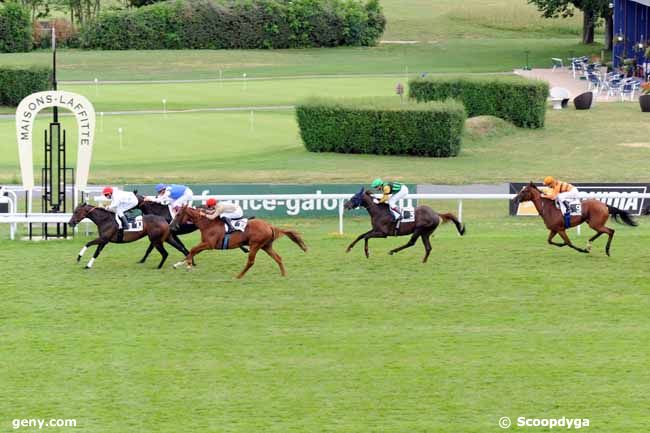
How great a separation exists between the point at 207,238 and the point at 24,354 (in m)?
3.82

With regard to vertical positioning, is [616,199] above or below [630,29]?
below

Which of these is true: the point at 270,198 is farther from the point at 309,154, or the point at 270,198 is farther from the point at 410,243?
the point at 309,154

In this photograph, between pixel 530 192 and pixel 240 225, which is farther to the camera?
pixel 530 192

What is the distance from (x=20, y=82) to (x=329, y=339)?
1123 inches

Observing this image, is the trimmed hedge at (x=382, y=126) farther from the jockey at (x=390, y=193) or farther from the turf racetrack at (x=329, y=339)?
the jockey at (x=390, y=193)

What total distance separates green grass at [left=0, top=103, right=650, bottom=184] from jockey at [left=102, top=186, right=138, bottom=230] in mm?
8530

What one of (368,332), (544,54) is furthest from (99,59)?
(368,332)

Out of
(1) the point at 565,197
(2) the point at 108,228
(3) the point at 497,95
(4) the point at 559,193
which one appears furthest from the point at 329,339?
(3) the point at 497,95

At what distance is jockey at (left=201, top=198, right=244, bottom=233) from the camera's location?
1603cm

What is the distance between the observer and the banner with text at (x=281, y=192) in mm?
20719

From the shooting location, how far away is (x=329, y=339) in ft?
44.2

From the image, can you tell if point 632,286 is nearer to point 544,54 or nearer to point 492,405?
point 492,405

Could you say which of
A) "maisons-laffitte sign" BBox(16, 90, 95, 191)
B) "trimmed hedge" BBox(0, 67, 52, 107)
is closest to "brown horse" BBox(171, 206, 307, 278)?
"maisons-laffitte sign" BBox(16, 90, 95, 191)

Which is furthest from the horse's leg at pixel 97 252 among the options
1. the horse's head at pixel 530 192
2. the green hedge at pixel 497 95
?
the green hedge at pixel 497 95
